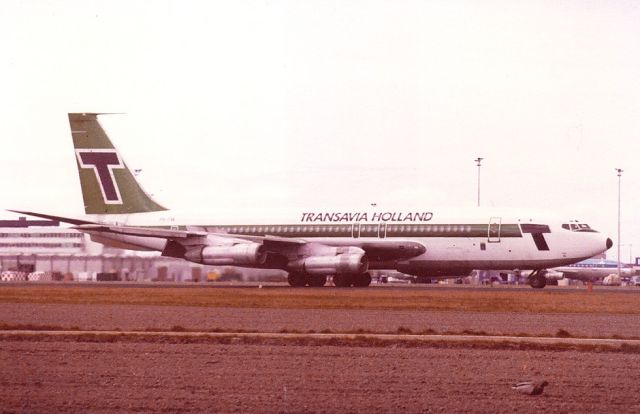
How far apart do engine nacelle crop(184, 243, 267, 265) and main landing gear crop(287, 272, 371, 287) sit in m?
2.57

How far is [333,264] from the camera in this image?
179 ft

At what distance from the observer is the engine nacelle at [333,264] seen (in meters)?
53.8

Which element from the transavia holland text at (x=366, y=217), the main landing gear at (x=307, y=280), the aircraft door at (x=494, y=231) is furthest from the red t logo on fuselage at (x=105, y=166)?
the aircraft door at (x=494, y=231)

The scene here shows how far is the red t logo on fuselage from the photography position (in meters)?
64.6

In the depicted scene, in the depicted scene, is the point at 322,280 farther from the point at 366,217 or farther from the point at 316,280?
the point at 366,217

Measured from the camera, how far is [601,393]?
1684 cm

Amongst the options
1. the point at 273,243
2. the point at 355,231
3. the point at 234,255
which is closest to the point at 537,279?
the point at 355,231

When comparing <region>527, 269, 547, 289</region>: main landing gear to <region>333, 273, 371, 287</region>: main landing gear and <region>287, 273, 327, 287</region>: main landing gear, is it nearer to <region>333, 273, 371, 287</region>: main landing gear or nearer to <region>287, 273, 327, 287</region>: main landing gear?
<region>333, 273, 371, 287</region>: main landing gear

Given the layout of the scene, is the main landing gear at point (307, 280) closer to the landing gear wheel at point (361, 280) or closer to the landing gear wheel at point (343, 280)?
the landing gear wheel at point (343, 280)

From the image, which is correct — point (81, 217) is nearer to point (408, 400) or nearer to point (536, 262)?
point (536, 262)

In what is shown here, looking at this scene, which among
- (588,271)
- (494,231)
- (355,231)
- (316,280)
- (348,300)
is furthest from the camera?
(588,271)

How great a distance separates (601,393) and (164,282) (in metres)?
54.8

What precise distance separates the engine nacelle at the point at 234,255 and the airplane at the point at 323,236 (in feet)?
0.17

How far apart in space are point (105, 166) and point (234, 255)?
12912mm
